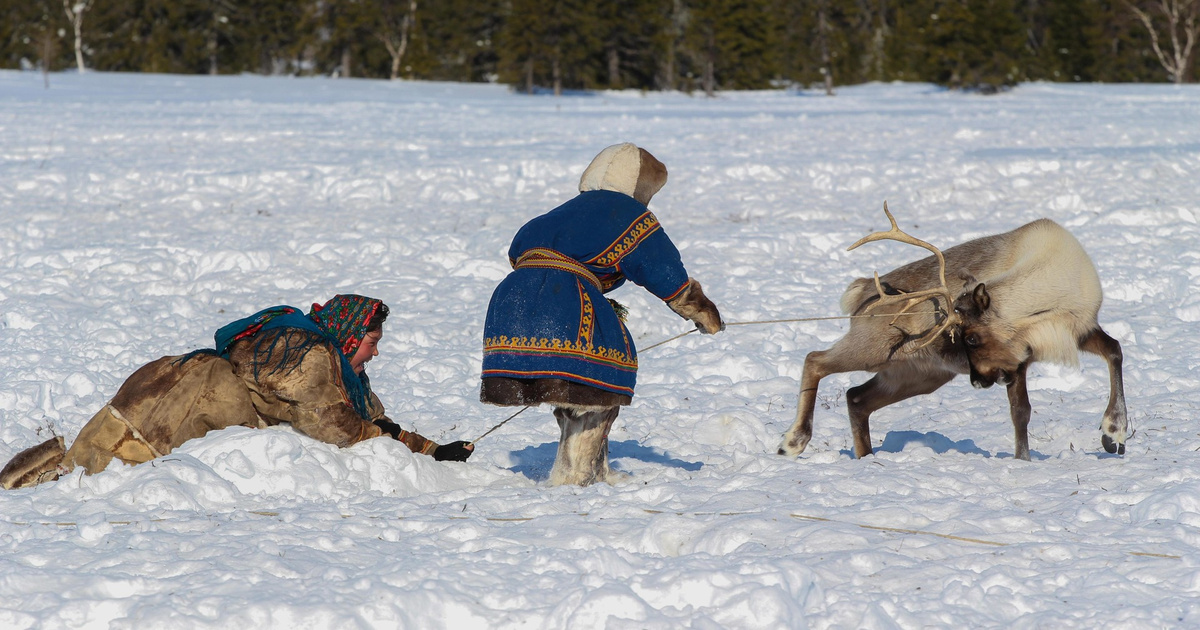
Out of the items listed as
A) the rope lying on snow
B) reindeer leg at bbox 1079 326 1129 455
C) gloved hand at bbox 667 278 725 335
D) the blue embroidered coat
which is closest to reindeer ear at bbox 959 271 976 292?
reindeer leg at bbox 1079 326 1129 455

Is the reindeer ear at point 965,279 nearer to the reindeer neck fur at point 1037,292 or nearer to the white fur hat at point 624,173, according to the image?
the reindeer neck fur at point 1037,292

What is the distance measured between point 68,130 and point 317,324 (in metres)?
14.1

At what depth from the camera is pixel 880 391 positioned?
580 cm

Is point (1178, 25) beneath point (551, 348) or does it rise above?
above

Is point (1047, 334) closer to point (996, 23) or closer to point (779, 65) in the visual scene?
point (996, 23)

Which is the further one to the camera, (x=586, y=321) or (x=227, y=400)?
(x=227, y=400)

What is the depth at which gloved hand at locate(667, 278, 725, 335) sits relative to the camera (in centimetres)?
434

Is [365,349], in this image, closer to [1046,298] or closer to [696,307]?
[696,307]

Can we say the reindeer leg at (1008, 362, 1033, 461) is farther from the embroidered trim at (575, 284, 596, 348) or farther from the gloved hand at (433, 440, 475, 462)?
the gloved hand at (433, 440, 475, 462)

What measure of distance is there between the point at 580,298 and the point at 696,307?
498 mm

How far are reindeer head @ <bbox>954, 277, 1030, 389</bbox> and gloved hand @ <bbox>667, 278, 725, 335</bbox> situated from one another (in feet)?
4.80

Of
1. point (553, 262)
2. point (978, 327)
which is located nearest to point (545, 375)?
point (553, 262)

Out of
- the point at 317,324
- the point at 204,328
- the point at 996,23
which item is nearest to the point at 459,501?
the point at 317,324

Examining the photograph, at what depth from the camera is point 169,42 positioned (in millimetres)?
45594
